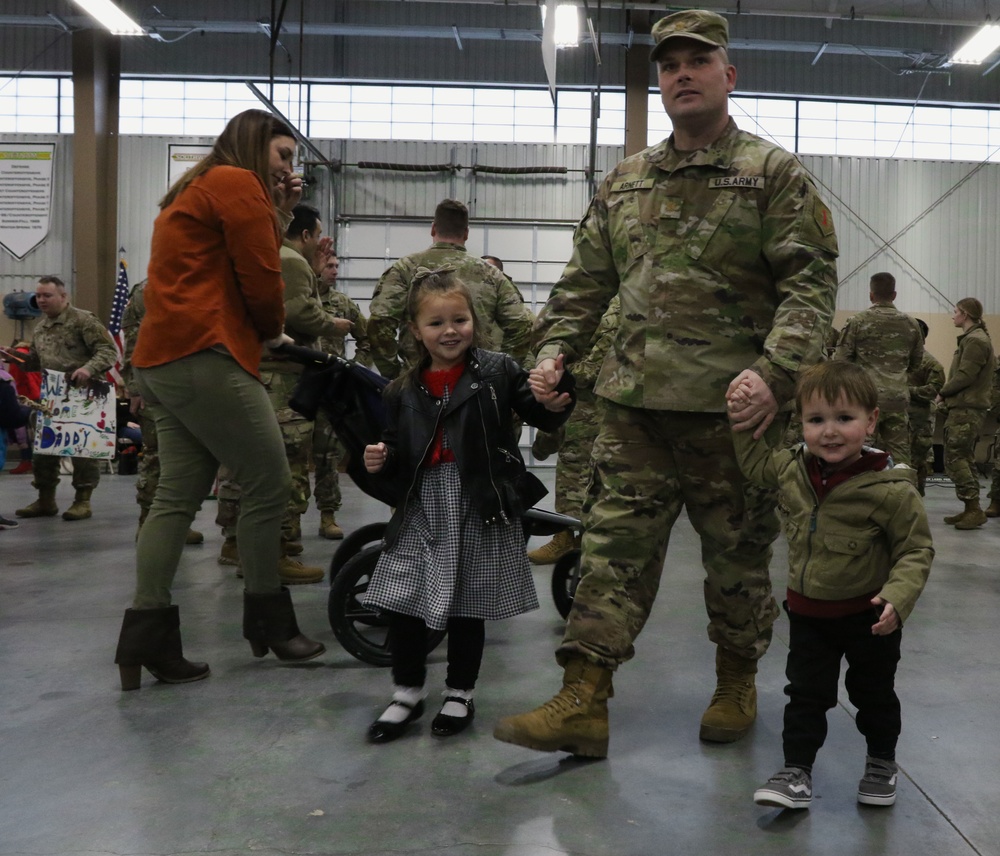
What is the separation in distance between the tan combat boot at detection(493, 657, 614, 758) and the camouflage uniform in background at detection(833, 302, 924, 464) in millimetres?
5405

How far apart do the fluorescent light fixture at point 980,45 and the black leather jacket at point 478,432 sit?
10.5 meters

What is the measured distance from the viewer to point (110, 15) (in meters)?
10.5

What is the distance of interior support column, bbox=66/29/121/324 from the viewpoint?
13.6 m

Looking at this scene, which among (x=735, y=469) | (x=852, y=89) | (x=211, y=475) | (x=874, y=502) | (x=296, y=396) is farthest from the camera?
(x=852, y=89)

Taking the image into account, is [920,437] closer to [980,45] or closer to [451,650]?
[980,45]

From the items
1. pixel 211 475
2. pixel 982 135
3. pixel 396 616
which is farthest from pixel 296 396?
pixel 982 135

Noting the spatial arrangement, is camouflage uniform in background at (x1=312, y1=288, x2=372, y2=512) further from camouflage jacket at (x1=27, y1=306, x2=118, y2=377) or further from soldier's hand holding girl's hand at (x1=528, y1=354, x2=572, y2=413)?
soldier's hand holding girl's hand at (x1=528, y1=354, x2=572, y2=413)

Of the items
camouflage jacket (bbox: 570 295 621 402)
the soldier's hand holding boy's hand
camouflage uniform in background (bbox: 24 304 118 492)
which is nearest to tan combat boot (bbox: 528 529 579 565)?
camouflage jacket (bbox: 570 295 621 402)

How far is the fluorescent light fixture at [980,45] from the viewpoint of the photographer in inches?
424

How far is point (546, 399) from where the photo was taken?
243cm

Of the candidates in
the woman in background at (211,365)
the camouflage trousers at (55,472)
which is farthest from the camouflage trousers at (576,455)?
the camouflage trousers at (55,472)

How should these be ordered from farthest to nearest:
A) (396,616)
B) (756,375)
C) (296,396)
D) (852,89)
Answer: (852,89) < (296,396) < (396,616) < (756,375)

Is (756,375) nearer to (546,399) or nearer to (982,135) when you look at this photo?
(546,399)

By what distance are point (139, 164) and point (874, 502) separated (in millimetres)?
14157
